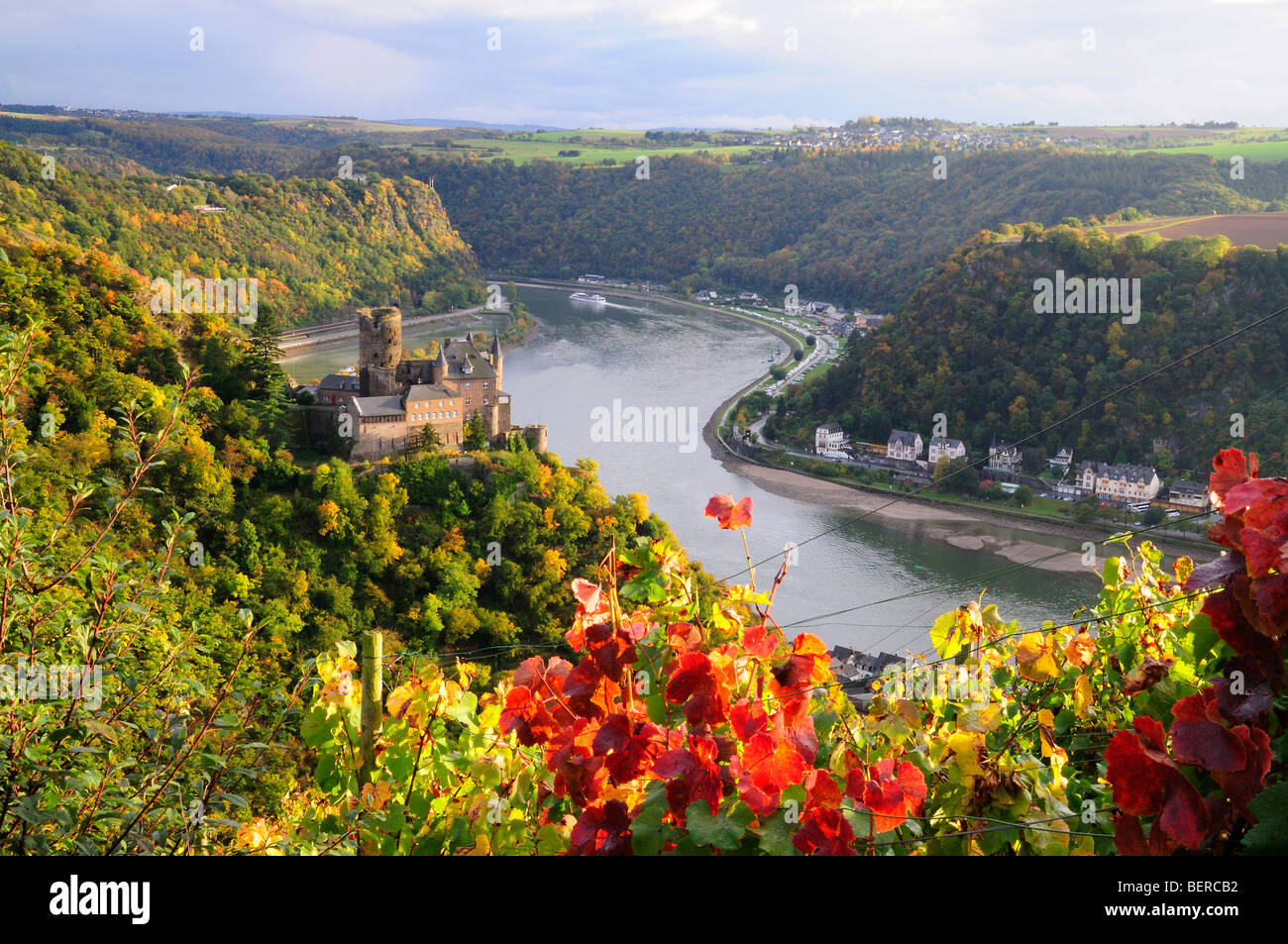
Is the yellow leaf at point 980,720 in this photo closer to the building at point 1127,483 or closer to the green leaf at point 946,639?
the green leaf at point 946,639

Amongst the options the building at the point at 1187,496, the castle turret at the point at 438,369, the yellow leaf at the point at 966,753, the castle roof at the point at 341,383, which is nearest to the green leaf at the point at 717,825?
the yellow leaf at the point at 966,753

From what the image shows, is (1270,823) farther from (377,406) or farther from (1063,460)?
(1063,460)

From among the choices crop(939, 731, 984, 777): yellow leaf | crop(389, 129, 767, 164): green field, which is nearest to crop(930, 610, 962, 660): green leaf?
crop(939, 731, 984, 777): yellow leaf

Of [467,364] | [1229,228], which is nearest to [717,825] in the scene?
[467,364]

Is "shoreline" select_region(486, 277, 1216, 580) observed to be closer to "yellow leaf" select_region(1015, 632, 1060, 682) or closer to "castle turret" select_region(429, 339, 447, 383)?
"castle turret" select_region(429, 339, 447, 383)
